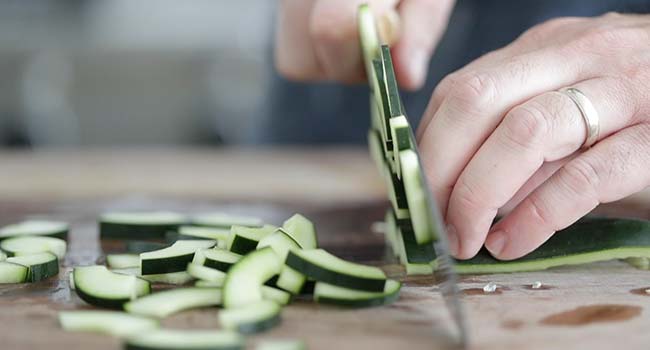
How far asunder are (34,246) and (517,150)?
1044 mm

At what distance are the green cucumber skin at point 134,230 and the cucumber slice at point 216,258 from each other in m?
0.49

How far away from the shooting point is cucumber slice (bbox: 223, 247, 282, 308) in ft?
4.80

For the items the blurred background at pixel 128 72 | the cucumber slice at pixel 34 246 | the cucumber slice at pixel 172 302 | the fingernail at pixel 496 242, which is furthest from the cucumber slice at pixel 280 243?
the blurred background at pixel 128 72

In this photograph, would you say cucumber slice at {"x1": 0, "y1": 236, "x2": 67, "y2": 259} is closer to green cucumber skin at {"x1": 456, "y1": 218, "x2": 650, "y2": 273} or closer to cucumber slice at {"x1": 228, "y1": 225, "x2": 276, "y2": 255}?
cucumber slice at {"x1": 228, "y1": 225, "x2": 276, "y2": 255}

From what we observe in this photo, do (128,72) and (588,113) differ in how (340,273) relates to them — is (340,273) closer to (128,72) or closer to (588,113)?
(588,113)

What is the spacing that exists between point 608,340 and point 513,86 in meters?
0.53

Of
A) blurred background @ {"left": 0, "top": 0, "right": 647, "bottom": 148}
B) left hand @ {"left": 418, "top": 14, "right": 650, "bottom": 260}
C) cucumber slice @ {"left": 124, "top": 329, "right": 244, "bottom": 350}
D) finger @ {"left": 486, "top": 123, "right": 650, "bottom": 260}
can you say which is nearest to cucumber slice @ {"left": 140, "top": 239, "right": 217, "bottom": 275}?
cucumber slice @ {"left": 124, "top": 329, "right": 244, "bottom": 350}

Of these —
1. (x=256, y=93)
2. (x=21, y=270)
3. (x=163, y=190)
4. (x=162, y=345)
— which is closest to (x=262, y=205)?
(x=163, y=190)

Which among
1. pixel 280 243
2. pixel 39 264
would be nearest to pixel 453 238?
pixel 280 243

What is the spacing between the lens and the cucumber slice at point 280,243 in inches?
64.0

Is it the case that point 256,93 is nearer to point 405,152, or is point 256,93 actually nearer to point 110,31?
→ point 110,31

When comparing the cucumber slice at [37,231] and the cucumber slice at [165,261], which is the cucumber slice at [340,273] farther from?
the cucumber slice at [37,231]

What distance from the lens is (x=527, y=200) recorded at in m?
1.66

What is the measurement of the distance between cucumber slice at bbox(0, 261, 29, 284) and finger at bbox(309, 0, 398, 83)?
3.75ft
